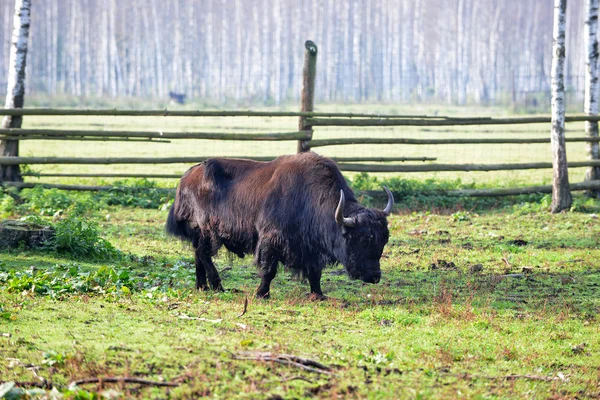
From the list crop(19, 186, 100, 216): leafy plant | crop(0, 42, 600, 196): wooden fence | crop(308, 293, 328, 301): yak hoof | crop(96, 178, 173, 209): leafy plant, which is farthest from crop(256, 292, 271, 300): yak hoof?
crop(0, 42, 600, 196): wooden fence

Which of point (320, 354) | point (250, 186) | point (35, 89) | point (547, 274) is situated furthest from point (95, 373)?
point (35, 89)

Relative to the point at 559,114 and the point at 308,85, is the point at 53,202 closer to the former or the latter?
the point at 308,85

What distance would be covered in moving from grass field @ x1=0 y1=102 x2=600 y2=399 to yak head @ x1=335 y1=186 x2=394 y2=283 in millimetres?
307

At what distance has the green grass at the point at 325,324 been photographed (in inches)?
194

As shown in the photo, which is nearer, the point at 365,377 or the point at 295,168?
the point at 365,377

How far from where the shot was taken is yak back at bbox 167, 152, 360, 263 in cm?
766

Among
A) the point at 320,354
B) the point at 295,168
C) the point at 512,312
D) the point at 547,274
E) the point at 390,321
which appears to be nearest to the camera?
the point at 320,354

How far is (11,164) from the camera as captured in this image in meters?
13.4

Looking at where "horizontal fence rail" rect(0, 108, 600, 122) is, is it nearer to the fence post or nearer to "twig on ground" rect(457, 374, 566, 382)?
the fence post

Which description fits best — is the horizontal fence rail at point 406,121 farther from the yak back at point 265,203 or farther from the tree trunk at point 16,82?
the yak back at point 265,203

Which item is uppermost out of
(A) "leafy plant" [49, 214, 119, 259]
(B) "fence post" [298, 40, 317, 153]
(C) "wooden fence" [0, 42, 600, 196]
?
(B) "fence post" [298, 40, 317, 153]

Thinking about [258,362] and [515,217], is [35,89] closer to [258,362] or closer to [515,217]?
[515,217]

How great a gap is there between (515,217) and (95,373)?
29.8 ft

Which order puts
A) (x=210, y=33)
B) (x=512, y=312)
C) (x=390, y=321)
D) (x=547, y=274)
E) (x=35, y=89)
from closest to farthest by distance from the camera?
1. (x=390, y=321)
2. (x=512, y=312)
3. (x=547, y=274)
4. (x=35, y=89)
5. (x=210, y=33)
